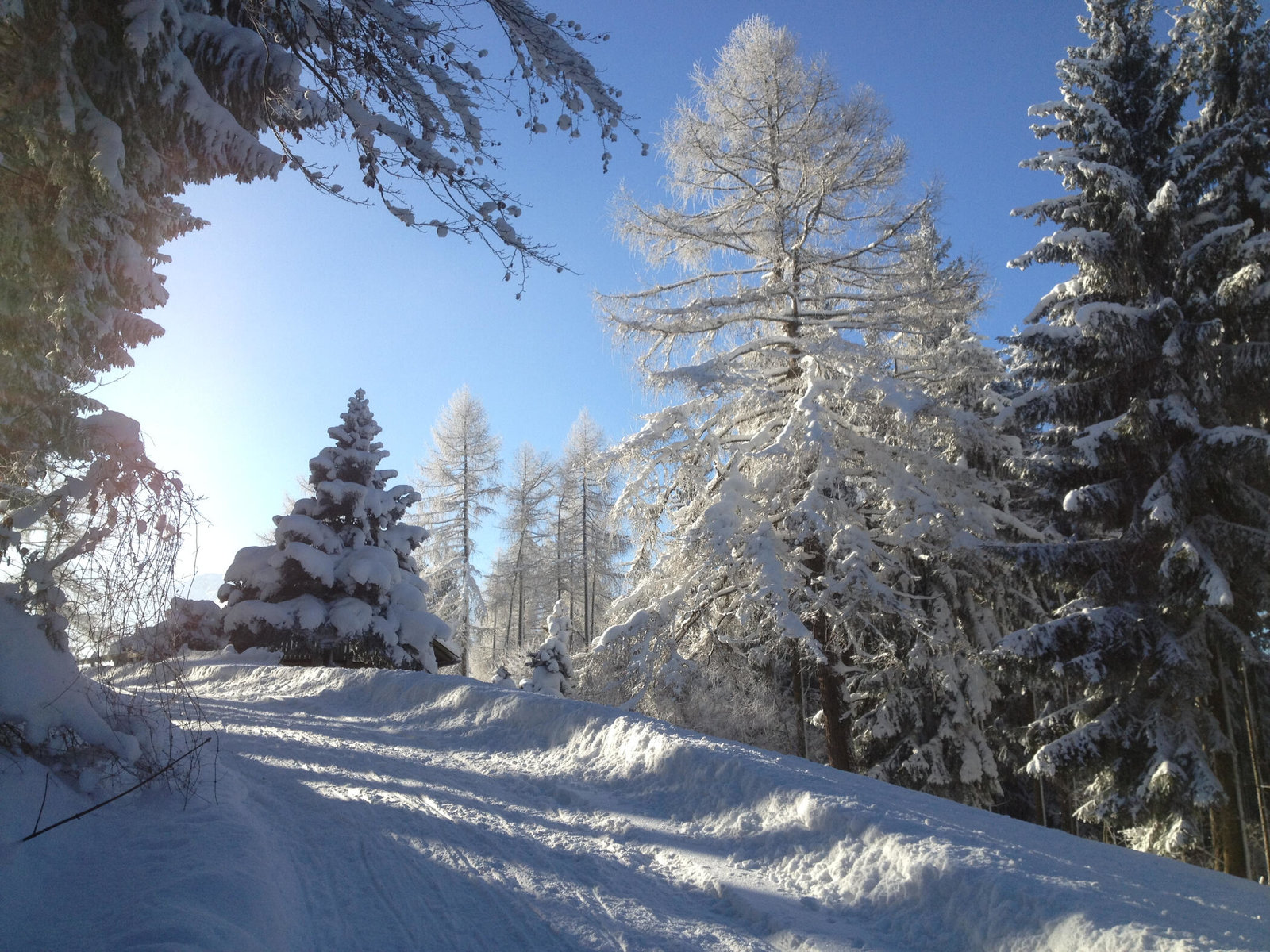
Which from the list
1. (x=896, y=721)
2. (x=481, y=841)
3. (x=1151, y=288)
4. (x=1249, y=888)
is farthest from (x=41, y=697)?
(x=896, y=721)

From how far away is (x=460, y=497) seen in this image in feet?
100

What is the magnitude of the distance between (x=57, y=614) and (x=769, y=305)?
10.4m

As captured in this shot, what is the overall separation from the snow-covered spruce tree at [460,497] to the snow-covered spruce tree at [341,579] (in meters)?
10.1

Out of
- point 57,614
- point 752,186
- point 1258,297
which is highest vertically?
point 752,186

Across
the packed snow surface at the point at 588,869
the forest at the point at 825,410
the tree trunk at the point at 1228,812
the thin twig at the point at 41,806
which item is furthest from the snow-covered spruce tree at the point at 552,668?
the thin twig at the point at 41,806

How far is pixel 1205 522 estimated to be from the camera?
9.27 m

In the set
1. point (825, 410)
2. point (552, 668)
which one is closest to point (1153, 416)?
point (825, 410)

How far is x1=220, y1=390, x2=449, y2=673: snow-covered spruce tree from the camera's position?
16.7 m

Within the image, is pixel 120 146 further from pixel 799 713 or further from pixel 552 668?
pixel 799 713

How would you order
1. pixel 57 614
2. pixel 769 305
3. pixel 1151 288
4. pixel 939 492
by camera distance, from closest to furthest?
pixel 57 614
pixel 1151 288
pixel 939 492
pixel 769 305

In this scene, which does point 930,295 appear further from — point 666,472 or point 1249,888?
point 1249,888

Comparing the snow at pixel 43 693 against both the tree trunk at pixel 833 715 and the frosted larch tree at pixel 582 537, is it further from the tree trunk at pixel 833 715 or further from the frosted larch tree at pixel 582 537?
the frosted larch tree at pixel 582 537

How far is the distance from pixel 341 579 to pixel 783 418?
36.5ft

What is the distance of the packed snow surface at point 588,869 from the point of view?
3619mm
